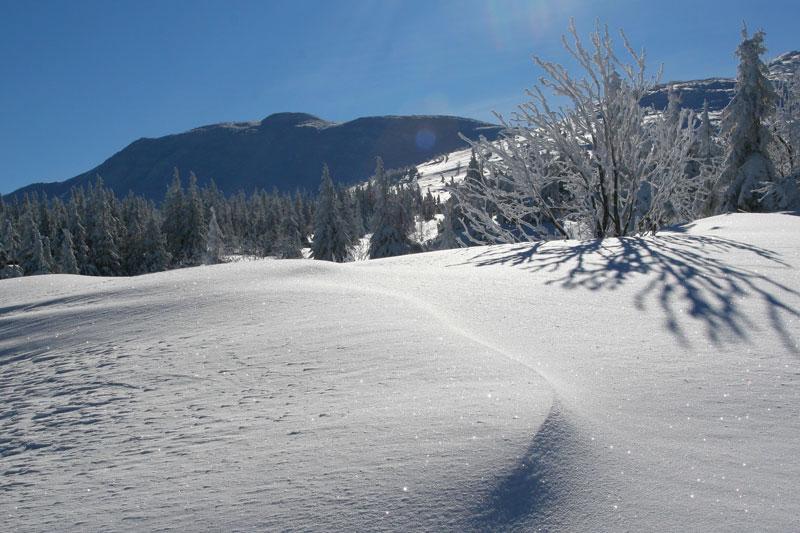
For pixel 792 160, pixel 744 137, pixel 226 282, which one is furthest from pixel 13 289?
pixel 792 160

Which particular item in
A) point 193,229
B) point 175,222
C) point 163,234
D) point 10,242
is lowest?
point 163,234

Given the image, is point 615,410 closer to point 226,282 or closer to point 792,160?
point 226,282

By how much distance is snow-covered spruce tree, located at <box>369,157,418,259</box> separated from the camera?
34281 mm

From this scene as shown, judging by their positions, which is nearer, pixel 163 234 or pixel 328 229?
pixel 328 229

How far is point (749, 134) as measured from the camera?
64.3ft

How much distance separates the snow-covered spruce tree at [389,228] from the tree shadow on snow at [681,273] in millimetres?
28249

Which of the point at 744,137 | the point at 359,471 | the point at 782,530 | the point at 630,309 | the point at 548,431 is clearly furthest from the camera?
the point at 744,137

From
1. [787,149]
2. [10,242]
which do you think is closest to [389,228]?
[787,149]

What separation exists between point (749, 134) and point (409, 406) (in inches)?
909

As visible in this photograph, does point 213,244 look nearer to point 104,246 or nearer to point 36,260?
point 104,246

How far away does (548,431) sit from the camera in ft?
5.81

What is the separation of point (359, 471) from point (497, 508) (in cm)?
45

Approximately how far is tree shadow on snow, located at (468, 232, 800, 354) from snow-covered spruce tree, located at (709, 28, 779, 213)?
659 inches

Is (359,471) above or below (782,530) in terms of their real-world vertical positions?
above
